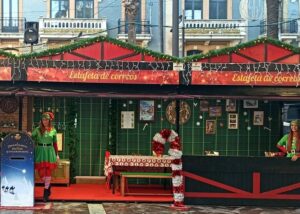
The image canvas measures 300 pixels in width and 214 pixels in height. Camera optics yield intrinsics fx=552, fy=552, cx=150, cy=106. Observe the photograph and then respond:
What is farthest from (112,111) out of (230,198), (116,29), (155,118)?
(116,29)

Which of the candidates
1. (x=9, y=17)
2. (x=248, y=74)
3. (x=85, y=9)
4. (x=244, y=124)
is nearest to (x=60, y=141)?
(x=244, y=124)

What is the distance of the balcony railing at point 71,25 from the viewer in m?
32.8

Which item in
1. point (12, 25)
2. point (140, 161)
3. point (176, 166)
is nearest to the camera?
point (176, 166)

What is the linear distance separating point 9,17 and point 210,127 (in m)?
24.9

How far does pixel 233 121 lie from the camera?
12875 millimetres

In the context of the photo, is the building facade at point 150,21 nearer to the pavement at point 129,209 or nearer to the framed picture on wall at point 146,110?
the framed picture on wall at point 146,110

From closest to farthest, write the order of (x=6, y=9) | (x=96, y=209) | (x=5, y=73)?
(x=96, y=209) → (x=5, y=73) → (x=6, y=9)

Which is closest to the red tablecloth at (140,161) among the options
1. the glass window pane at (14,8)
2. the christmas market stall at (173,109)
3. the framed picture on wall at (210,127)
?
the christmas market stall at (173,109)

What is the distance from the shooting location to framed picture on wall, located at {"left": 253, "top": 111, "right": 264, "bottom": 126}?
12891 millimetres

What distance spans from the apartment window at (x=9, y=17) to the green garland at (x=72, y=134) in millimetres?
23156

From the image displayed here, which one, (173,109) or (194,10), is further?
(194,10)

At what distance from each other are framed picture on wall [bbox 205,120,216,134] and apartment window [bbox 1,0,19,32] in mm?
24301

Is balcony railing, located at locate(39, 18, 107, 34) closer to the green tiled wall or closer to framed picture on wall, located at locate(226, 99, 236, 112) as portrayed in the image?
the green tiled wall

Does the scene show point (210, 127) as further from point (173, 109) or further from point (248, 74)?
point (248, 74)
